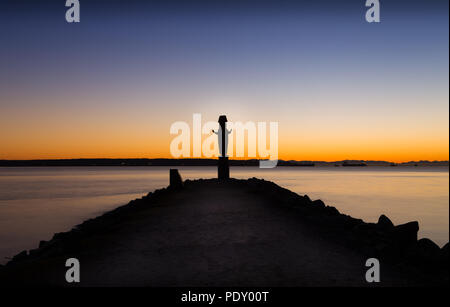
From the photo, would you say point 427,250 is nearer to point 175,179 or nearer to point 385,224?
point 385,224

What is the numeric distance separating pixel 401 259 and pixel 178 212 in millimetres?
6611

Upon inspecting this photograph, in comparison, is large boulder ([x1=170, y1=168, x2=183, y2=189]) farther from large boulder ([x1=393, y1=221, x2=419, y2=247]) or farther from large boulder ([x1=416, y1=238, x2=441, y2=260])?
large boulder ([x1=416, y1=238, x2=441, y2=260])

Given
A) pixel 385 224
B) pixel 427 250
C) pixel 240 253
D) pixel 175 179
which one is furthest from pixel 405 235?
pixel 175 179

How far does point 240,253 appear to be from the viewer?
6855 mm

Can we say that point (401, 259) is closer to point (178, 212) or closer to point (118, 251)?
point (118, 251)

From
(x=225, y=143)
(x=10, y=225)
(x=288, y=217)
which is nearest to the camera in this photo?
(x=288, y=217)

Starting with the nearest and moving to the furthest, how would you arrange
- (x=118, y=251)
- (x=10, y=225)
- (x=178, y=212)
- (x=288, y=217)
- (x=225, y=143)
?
1. (x=118, y=251)
2. (x=288, y=217)
3. (x=178, y=212)
4. (x=10, y=225)
5. (x=225, y=143)

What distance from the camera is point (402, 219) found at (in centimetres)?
2086

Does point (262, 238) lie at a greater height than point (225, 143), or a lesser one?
lesser

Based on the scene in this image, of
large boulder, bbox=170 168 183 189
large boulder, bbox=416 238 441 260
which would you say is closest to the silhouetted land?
large boulder, bbox=416 238 441 260

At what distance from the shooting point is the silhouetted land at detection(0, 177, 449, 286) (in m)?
5.61

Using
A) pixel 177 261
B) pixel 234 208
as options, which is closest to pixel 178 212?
pixel 234 208

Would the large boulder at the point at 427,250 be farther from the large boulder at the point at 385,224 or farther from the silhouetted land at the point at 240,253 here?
the large boulder at the point at 385,224
